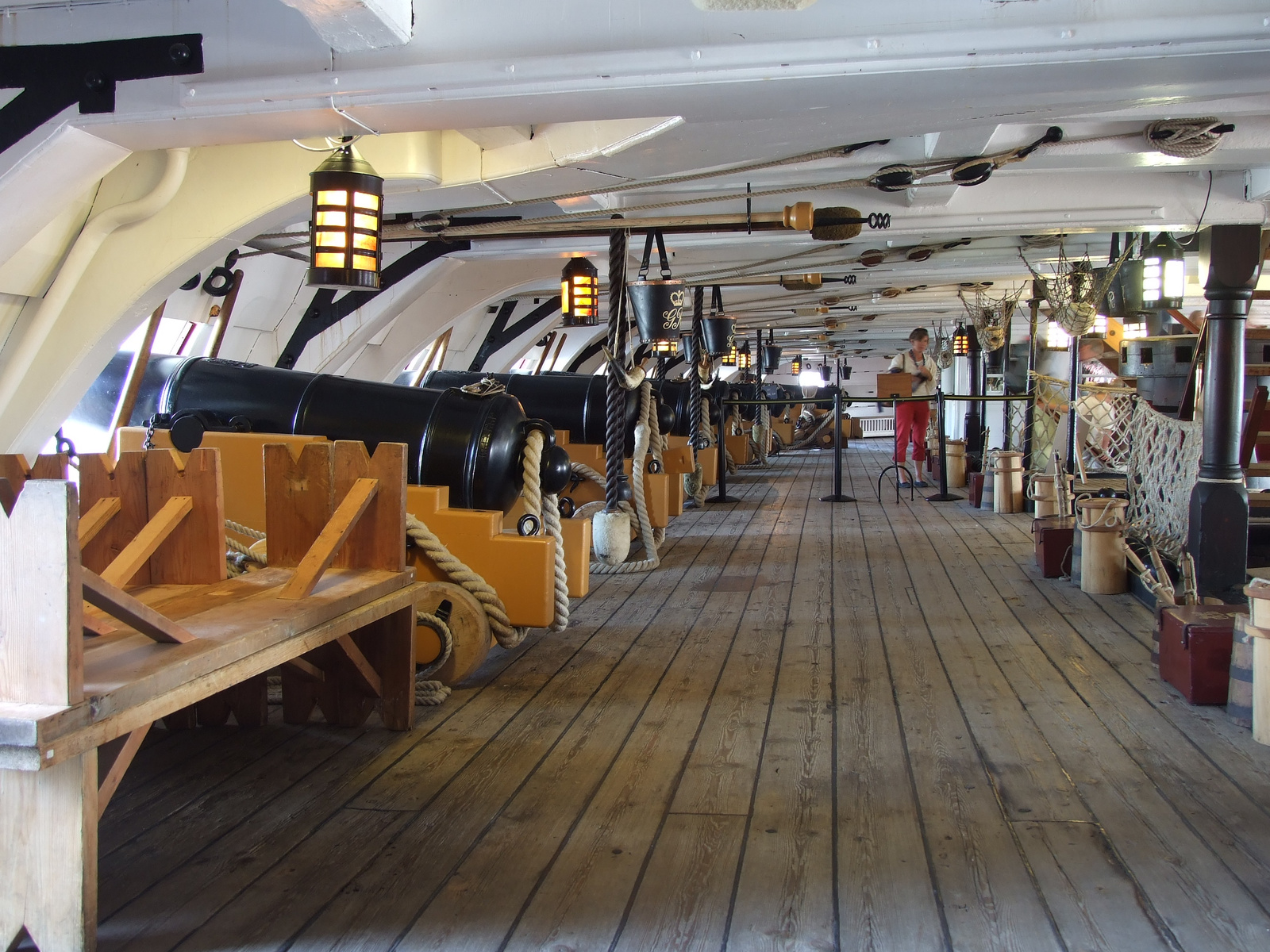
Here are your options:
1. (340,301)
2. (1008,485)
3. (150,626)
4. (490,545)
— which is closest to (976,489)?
A: (1008,485)

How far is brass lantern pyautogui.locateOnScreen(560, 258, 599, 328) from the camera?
6.59 metres

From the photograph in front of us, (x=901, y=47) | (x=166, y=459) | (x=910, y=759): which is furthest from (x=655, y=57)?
(x=910, y=759)

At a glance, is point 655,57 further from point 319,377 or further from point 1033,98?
point 319,377

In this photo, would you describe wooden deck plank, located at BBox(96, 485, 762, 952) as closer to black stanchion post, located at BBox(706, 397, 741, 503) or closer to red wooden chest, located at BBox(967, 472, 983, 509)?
black stanchion post, located at BBox(706, 397, 741, 503)

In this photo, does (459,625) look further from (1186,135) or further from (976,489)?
(976,489)

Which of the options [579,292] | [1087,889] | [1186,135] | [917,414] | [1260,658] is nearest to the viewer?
[1087,889]

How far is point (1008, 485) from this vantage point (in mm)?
8531

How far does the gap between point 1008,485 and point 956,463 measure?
228cm

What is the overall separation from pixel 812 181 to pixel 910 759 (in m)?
2.98

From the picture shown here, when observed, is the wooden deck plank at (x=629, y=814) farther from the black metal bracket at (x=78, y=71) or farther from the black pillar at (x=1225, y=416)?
the black metal bracket at (x=78, y=71)

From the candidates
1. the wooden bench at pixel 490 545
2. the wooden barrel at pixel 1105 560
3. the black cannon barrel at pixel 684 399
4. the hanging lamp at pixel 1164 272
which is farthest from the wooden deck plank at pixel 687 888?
the black cannon barrel at pixel 684 399

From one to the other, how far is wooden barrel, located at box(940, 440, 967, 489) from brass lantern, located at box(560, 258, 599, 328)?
537 centimetres

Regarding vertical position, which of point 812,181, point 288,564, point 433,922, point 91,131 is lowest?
point 433,922

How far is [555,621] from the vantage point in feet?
13.0
